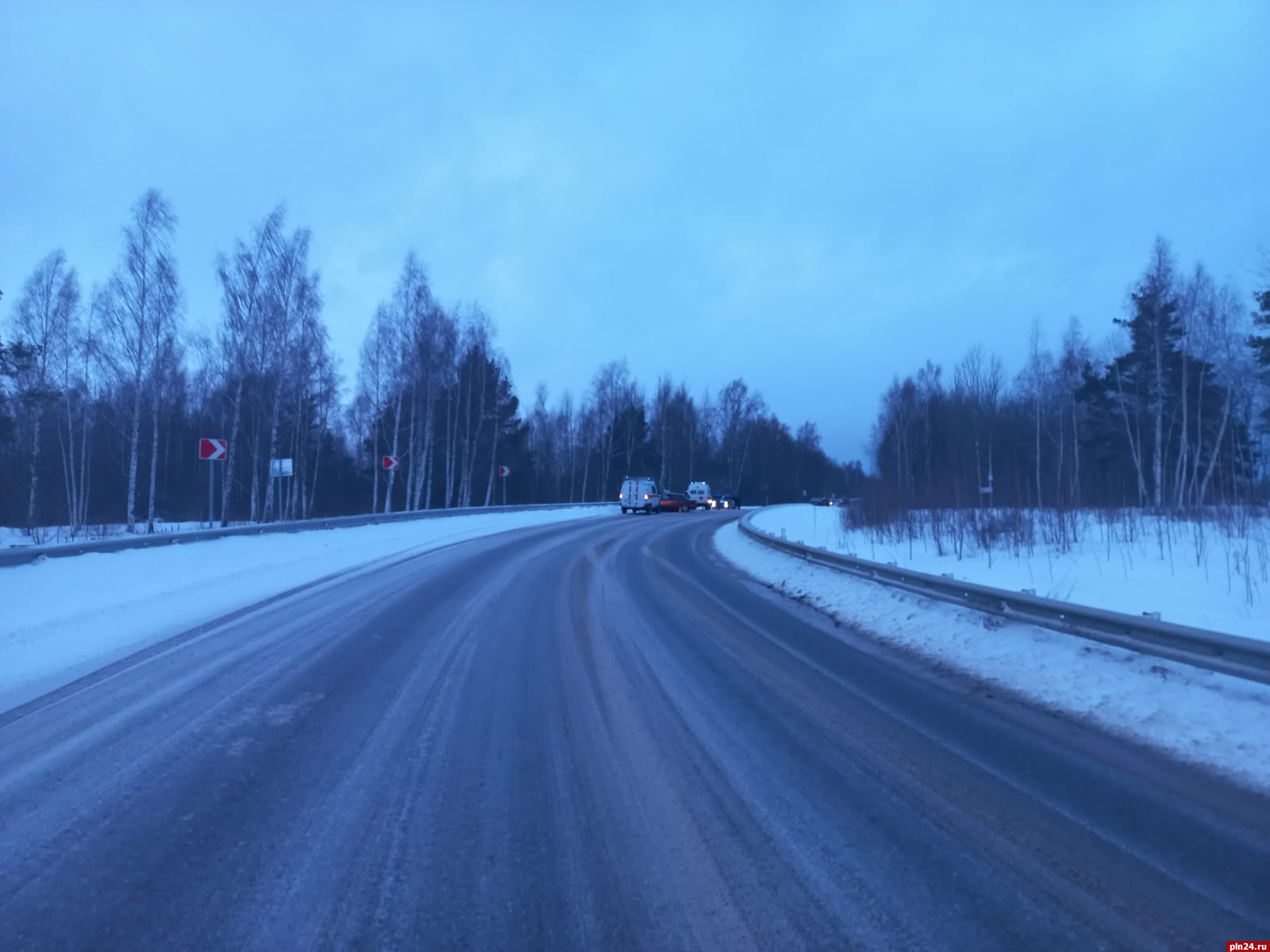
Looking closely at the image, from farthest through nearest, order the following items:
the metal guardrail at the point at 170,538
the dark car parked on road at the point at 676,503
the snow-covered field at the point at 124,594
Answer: the dark car parked on road at the point at 676,503
the metal guardrail at the point at 170,538
the snow-covered field at the point at 124,594

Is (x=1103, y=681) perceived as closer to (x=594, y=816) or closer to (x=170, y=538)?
(x=594, y=816)

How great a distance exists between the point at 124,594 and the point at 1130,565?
16.4 metres

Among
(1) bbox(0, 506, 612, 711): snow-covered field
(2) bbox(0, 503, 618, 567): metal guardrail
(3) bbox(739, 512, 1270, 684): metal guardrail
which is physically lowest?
(1) bbox(0, 506, 612, 711): snow-covered field

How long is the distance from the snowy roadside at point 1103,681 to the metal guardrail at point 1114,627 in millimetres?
170

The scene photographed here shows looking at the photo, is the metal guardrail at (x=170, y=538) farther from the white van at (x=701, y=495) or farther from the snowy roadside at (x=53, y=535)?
the white van at (x=701, y=495)

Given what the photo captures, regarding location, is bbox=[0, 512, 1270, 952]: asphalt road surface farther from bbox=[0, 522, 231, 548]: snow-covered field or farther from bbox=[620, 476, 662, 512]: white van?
bbox=[620, 476, 662, 512]: white van

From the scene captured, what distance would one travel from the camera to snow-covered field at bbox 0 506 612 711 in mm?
9734

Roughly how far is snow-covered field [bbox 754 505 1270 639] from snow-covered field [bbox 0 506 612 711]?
38.2 ft

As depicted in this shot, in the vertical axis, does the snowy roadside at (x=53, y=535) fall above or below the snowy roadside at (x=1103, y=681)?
A: above

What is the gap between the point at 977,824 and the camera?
5.00 metres

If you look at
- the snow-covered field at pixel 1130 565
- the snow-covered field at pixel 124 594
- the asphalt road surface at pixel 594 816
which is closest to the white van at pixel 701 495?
the snow-covered field at pixel 1130 565

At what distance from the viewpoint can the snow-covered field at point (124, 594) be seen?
9.73 meters

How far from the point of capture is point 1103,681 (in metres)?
7.85

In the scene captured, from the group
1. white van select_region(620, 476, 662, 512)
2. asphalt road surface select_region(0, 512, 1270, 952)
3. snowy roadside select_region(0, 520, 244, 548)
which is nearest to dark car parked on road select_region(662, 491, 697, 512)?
white van select_region(620, 476, 662, 512)
